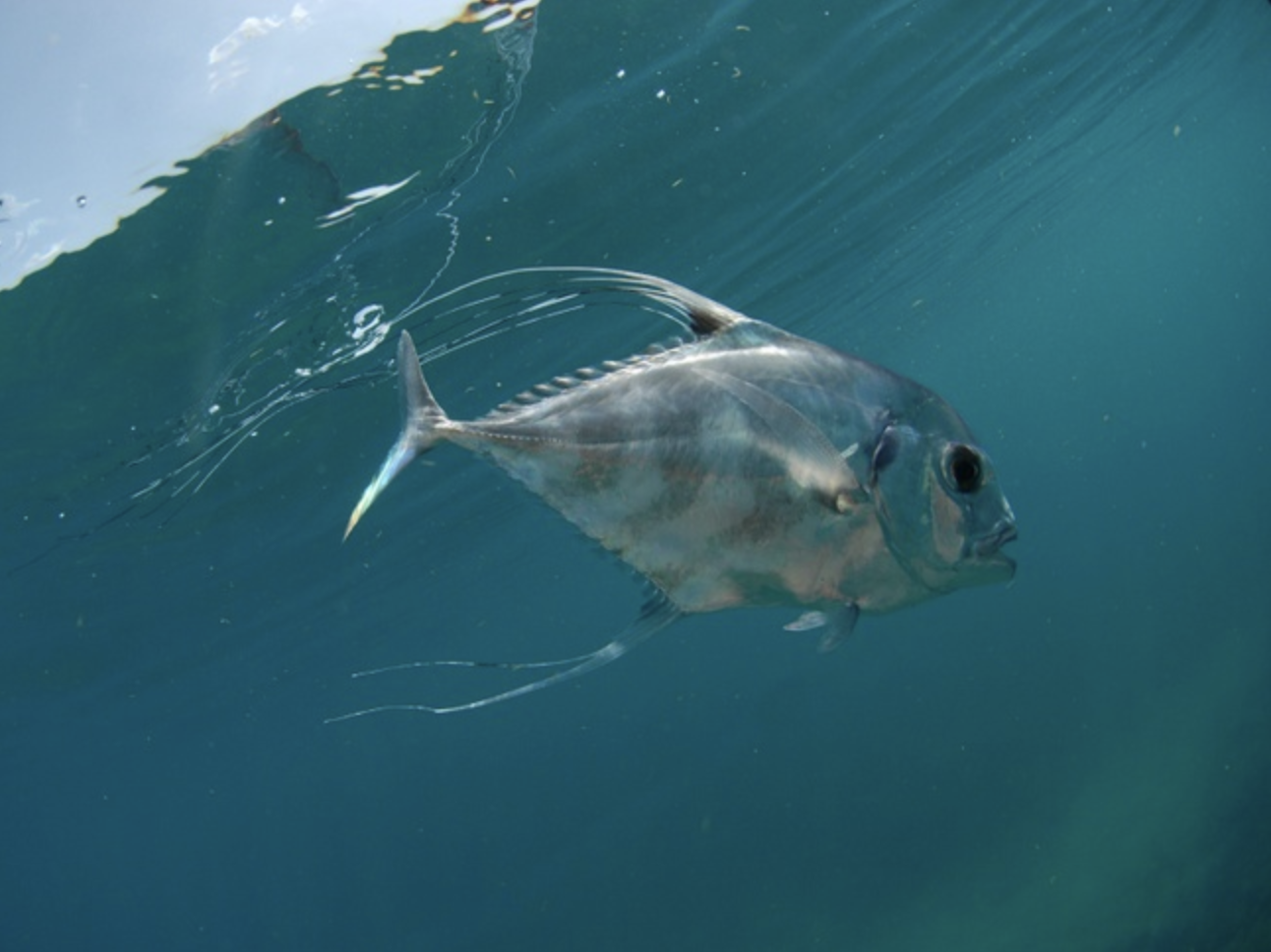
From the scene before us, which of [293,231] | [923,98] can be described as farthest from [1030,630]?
[293,231]

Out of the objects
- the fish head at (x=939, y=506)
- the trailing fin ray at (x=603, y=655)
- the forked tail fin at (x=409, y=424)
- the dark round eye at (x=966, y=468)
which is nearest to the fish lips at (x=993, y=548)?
the fish head at (x=939, y=506)

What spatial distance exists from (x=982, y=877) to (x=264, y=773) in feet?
245

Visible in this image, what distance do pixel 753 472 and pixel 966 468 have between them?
60cm

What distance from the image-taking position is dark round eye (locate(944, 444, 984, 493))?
2457mm

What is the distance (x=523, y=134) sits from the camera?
39.8ft

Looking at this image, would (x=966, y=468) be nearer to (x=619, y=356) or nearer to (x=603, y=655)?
(x=603, y=655)

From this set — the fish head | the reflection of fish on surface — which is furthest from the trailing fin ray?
the fish head

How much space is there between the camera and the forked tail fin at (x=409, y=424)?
7.78 ft

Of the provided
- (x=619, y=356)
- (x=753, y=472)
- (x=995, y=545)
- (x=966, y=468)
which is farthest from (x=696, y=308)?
(x=619, y=356)

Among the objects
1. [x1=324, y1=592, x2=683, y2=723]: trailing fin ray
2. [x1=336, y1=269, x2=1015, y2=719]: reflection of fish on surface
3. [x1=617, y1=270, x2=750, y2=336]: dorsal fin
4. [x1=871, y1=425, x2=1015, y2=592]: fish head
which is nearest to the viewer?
[x1=324, y1=592, x2=683, y2=723]: trailing fin ray

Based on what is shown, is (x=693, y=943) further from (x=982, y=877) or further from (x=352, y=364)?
(x=352, y=364)

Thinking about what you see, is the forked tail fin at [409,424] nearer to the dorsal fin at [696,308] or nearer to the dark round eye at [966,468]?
the dorsal fin at [696,308]

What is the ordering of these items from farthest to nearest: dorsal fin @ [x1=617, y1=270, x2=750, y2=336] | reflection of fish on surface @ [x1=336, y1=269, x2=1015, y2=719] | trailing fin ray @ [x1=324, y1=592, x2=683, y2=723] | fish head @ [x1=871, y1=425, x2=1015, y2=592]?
dorsal fin @ [x1=617, y1=270, x2=750, y2=336], fish head @ [x1=871, y1=425, x2=1015, y2=592], reflection of fish on surface @ [x1=336, y1=269, x2=1015, y2=719], trailing fin ray @ [x1=324, y1=592, x2=683, y2=723]

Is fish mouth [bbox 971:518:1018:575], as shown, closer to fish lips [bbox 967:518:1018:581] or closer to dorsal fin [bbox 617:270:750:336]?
fish lips [bbox 967:518:1018:581]
